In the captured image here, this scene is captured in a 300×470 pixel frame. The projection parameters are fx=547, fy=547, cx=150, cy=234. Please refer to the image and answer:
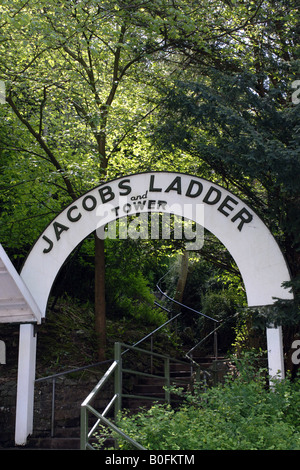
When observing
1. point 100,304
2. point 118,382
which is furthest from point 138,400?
point 118,382

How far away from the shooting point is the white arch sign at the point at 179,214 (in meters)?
7.37

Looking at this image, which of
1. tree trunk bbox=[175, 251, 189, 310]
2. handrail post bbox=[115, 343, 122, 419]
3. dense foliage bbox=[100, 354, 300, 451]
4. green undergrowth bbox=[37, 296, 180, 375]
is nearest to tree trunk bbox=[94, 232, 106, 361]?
green undergrowth bbox=[37, 296, 180, 375]

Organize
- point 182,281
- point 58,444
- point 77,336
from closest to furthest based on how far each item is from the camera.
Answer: point 58,444
point 77,336
point 182,281

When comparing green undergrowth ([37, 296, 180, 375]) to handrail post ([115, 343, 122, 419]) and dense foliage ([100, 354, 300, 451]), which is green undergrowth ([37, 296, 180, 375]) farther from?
dense foliage ([100, 354, 300, 451])

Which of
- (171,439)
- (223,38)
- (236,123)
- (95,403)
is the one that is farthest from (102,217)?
(223,38)

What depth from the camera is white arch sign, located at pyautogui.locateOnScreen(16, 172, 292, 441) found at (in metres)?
7.37

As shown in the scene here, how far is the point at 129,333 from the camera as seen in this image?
1247 centimetres

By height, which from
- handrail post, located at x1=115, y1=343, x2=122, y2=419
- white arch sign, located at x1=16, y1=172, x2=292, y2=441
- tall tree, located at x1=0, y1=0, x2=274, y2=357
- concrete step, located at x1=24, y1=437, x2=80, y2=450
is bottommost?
concrete step, located at x1=24, y1=437, x2=80, y2=450

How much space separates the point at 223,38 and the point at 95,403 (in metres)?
7.32

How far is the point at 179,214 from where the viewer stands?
7.79 meters

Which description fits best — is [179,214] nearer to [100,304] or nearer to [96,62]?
[100,304]

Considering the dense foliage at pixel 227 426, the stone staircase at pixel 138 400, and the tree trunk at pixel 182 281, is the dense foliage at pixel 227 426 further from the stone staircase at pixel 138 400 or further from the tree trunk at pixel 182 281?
the tree trunk at pixel 182 281

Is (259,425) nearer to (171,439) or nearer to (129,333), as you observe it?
(171,439)

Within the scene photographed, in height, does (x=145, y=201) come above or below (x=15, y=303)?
above
